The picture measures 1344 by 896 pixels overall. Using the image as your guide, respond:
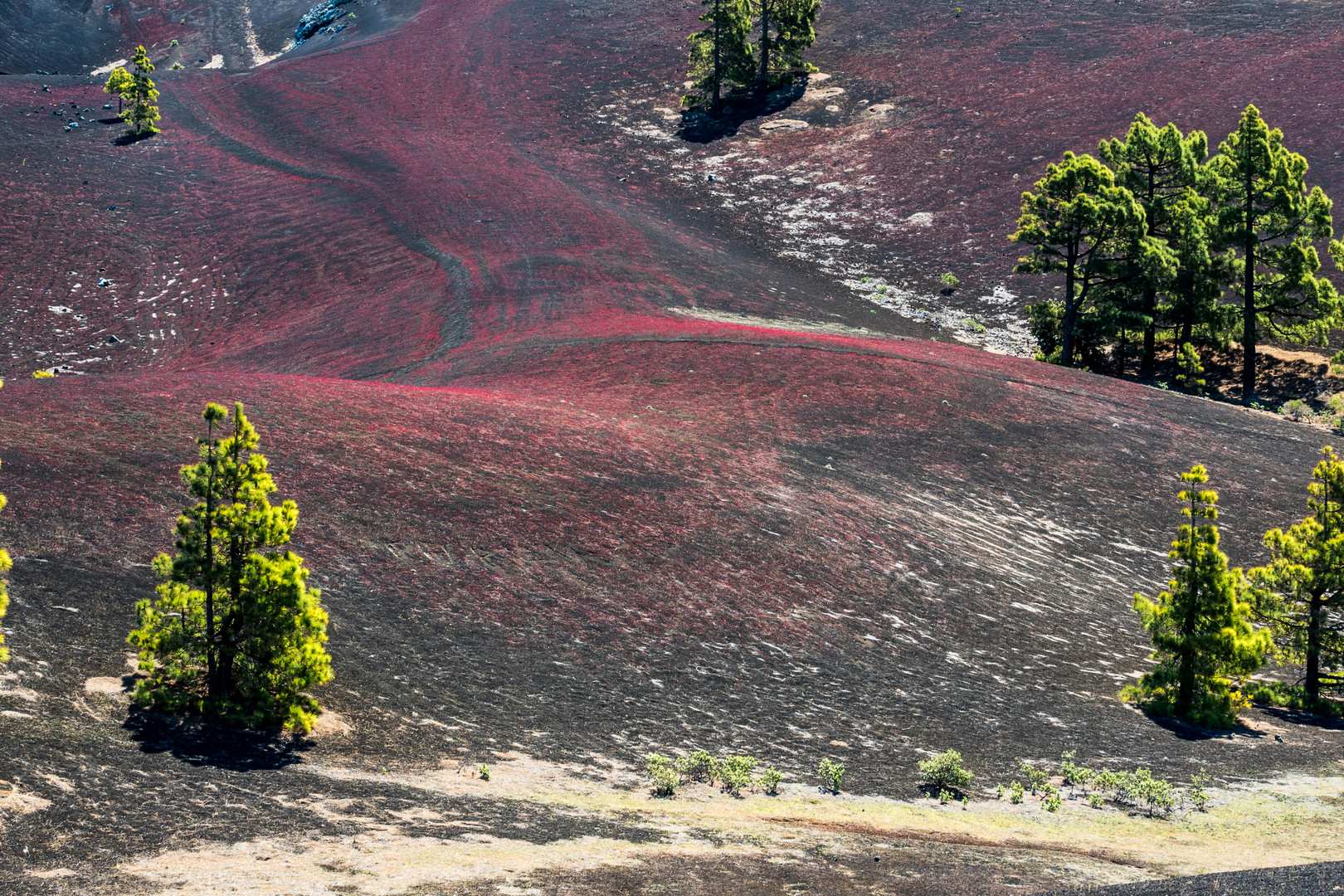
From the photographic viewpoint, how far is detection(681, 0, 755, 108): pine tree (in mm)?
70062

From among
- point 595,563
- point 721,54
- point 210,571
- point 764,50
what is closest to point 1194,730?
point 595,563

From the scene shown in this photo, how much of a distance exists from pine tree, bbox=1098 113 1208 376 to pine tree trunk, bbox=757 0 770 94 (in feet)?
117

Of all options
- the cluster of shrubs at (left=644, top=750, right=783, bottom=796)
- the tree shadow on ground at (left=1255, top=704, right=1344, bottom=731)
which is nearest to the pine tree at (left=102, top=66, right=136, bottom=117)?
the cluster of shrubs at (left=644, top=750, right=783, bottom=796)

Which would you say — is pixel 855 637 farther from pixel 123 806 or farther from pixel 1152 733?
pixel 123 806

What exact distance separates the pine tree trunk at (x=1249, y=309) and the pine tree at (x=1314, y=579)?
2573 cm

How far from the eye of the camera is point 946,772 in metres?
14.3

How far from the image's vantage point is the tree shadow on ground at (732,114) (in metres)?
72.5

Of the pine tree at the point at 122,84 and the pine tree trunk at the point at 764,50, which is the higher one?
the pine tree trunk at the point at 764,50

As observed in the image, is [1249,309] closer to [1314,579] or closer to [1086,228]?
[1086,228]

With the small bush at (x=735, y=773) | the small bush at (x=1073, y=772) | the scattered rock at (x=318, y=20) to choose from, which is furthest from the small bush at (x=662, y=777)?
the scattered rock at (x=318, y=20)

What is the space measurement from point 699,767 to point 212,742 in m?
6.19

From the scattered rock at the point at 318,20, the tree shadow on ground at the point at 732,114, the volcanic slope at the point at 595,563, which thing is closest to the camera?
the volcanic slope at the point at 595,563

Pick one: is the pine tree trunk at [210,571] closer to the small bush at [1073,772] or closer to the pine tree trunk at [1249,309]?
the small bush at [1073,772]

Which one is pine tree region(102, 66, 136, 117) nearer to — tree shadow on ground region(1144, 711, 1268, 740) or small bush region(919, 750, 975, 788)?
small bush region(919, 750, 975, 788)
